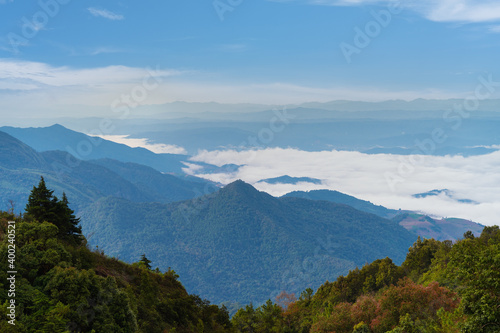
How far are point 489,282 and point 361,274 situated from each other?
53762 millimetres

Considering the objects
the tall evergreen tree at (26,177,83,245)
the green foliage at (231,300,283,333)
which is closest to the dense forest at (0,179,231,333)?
the tall evergreen tree at (26,177,83,245)

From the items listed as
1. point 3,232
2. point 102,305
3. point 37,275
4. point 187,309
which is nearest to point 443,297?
point 187,309

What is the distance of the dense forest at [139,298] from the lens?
905 inches

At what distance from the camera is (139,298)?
A: 36625 millimetres

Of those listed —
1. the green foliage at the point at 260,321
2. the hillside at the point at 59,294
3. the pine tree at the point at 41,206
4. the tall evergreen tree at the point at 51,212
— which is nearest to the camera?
the hillside at the point at 59,294

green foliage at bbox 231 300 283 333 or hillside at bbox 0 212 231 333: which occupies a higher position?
hillside at bbox 0 212 231 333

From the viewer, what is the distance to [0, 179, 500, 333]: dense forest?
2298 cm

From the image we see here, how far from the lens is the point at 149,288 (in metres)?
39.2

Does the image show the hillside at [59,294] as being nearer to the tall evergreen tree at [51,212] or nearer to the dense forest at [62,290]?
the dense forest at [62,290]

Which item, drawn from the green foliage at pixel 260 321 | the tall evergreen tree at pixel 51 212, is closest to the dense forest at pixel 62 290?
the tall evergreen tree at pixel 51 212

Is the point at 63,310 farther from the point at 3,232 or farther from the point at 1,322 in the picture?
the point at 3,232

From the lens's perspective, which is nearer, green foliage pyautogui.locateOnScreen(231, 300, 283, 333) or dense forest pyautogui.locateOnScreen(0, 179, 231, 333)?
dense forest pyautogui.locateOnScreen(0, 179, 231, 333)

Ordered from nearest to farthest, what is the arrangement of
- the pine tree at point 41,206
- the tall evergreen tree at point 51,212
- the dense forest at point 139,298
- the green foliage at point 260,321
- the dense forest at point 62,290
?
the dense forest at point 139,298, the dense forest at point 62,290, the pine tree at point 41,206, the tall evergreen tree at point 51,212, the green foliage at point 260,321

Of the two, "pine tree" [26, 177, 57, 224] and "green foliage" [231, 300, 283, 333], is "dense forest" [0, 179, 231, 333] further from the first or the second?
"green foliage" [231, 300, 283, 333]
